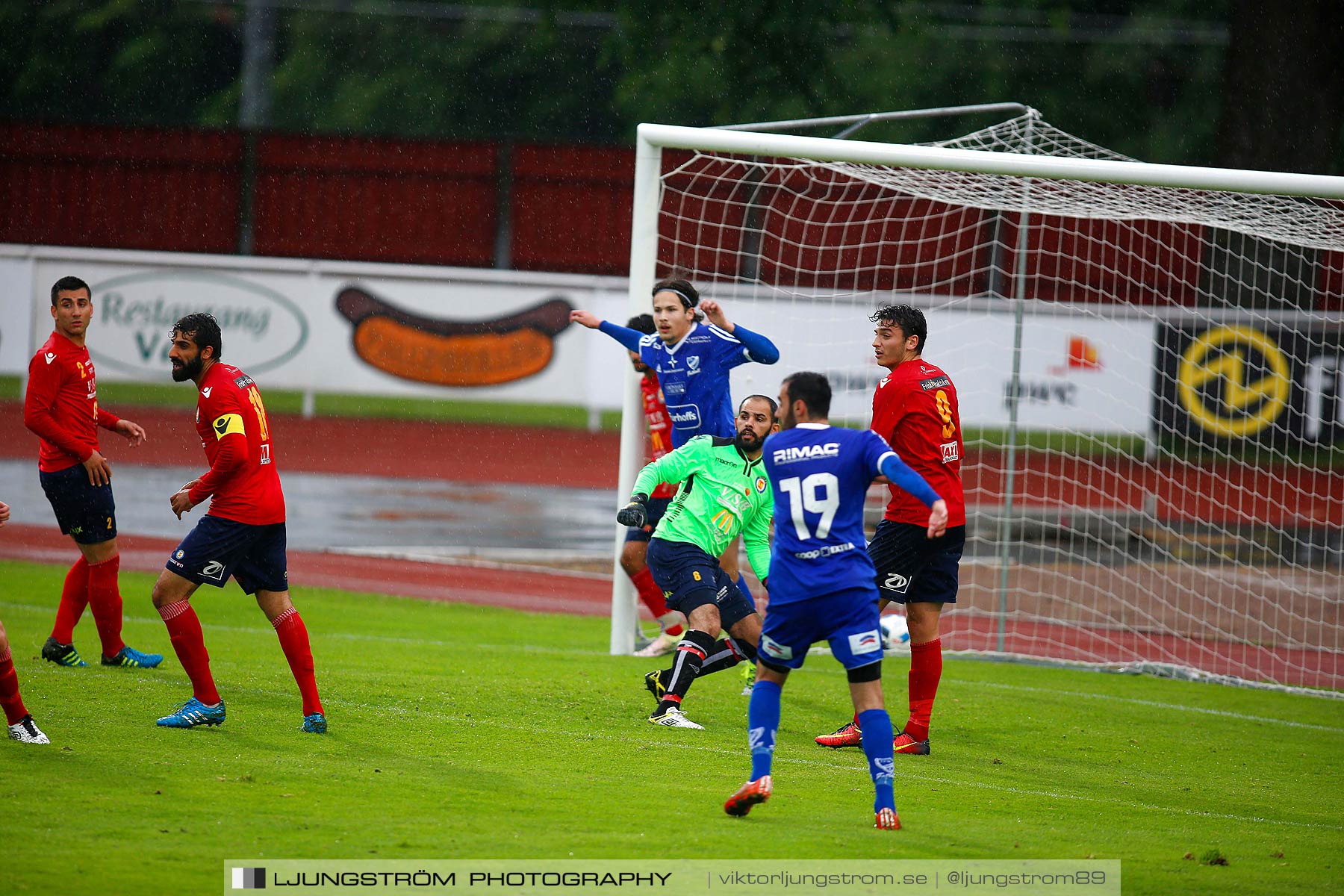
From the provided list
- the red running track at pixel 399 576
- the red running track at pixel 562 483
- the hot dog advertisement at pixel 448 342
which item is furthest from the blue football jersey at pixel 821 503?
the hot dog advertisement at pixel 448 342

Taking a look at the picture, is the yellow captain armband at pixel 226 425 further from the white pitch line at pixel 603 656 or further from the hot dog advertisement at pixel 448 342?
the hot dog advertisement at pixel 448 342

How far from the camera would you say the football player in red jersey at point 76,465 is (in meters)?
7.64

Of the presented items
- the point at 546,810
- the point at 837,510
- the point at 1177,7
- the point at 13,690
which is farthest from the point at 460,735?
the point at 1177,7

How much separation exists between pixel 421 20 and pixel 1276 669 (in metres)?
33.0

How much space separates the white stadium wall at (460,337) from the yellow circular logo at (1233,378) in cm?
65

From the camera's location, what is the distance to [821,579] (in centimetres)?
551

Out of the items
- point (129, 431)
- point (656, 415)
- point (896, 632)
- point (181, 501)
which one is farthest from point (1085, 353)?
point (181, 501)

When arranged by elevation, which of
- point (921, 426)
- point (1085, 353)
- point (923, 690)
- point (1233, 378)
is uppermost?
point (1085, 353)

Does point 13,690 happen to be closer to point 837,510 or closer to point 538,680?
point 538,680

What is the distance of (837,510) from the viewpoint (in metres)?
5.50

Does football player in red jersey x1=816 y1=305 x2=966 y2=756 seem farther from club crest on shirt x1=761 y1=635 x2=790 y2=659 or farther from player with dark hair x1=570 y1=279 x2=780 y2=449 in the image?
club crest on shirt x1=761 y1=635 x2=790 y2=659

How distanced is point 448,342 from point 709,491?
51.6 feet

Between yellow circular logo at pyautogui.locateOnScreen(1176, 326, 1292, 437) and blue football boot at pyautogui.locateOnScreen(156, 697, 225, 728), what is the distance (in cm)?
1650

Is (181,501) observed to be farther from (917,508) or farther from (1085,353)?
(1085,353)
